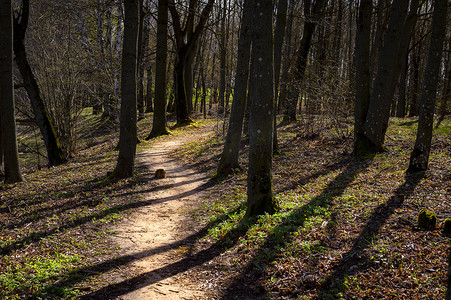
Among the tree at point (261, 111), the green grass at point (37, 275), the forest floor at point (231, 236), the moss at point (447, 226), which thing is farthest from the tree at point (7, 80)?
the moss at point (447, 226)

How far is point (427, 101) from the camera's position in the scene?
7.21m

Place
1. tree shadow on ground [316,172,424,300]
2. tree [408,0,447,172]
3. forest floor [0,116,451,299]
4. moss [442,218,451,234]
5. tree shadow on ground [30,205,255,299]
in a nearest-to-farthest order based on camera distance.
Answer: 1. tree shadow on ground [316,172,424,300]
2. forest floor [0,116,451,299]
3. tree shadow on ground [30,205,255,299]
4. moss [442,218,451,234]
5. tree [408,0,447,172]

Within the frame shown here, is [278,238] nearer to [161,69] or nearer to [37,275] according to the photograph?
[37,275]

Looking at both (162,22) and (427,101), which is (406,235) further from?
(162,22)

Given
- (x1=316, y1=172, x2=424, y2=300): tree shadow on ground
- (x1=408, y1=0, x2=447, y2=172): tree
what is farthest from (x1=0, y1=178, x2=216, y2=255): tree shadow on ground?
(x1=408, y1=0, x2=447, y2=172): tree

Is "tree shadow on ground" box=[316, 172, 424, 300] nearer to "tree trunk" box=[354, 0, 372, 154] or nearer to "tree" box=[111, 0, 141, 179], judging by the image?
"tree trunk" box=[354, 0, 372, 154]

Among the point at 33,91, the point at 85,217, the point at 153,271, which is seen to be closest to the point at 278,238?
the point at 153,271

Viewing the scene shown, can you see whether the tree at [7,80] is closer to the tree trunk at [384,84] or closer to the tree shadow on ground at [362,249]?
the tree shadow on ground at [362,249]

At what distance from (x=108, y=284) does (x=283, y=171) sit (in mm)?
6552

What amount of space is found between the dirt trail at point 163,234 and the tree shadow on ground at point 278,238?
1.85 ft

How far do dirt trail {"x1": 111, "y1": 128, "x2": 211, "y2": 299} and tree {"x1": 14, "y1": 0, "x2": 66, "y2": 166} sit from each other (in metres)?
4.42

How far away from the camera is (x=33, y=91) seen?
1195cm

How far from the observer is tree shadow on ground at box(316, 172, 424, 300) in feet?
13.7

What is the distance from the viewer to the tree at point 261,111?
582 centimetres
